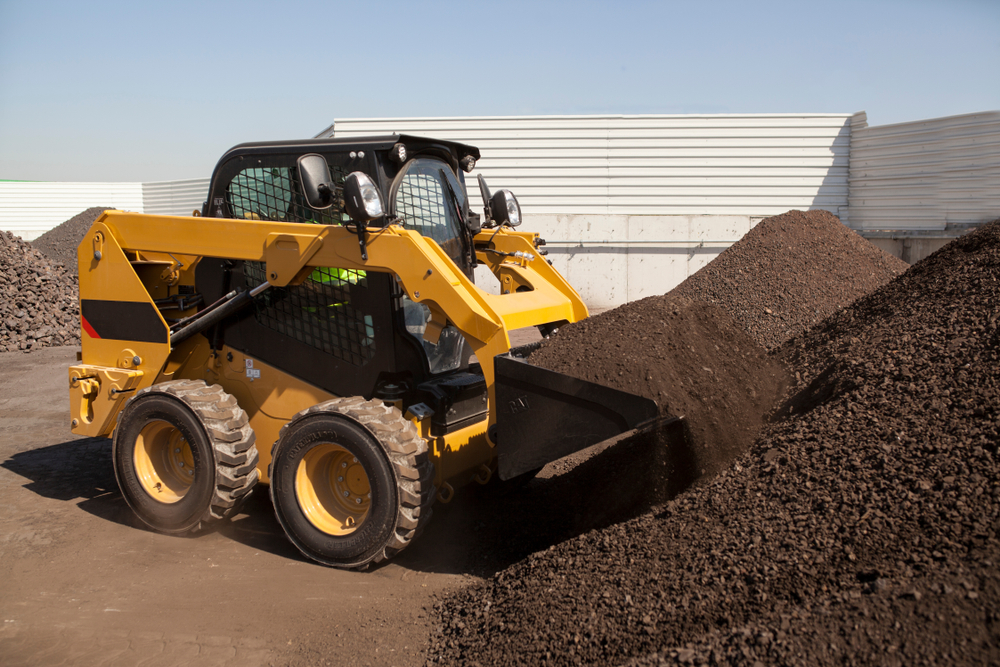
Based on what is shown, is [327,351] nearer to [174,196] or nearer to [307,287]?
[307,287]

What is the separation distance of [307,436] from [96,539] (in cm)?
169

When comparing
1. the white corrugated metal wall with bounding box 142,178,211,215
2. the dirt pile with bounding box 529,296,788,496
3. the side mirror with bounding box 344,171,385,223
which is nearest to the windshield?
the side mirror with bounding box 344,171,385,223

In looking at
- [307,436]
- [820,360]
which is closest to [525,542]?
[307,436]

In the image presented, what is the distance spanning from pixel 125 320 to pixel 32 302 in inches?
374

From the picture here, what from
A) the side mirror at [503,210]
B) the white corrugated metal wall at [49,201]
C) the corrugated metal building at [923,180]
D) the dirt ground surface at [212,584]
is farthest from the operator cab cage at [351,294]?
the white corrugated metal wall at [49,201]

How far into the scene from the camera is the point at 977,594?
2.23 m

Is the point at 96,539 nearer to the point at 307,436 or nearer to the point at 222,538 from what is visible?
the point at 222,538

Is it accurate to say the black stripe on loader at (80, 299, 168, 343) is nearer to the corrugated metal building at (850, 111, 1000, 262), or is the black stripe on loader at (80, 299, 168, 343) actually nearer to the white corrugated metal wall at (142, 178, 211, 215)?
the corrugated metal building at (850, 111, 1000, 262)

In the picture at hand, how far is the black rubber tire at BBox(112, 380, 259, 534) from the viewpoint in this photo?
421 cm

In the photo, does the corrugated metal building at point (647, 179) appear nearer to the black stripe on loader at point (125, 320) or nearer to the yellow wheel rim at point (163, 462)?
the black stripe on loader at point (125, 320)

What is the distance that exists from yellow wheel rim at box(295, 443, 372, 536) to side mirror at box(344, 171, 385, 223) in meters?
1.26

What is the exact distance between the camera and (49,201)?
82.3ft

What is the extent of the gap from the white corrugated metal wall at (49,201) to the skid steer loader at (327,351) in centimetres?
2261

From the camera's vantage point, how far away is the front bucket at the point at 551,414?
10.6 ft
